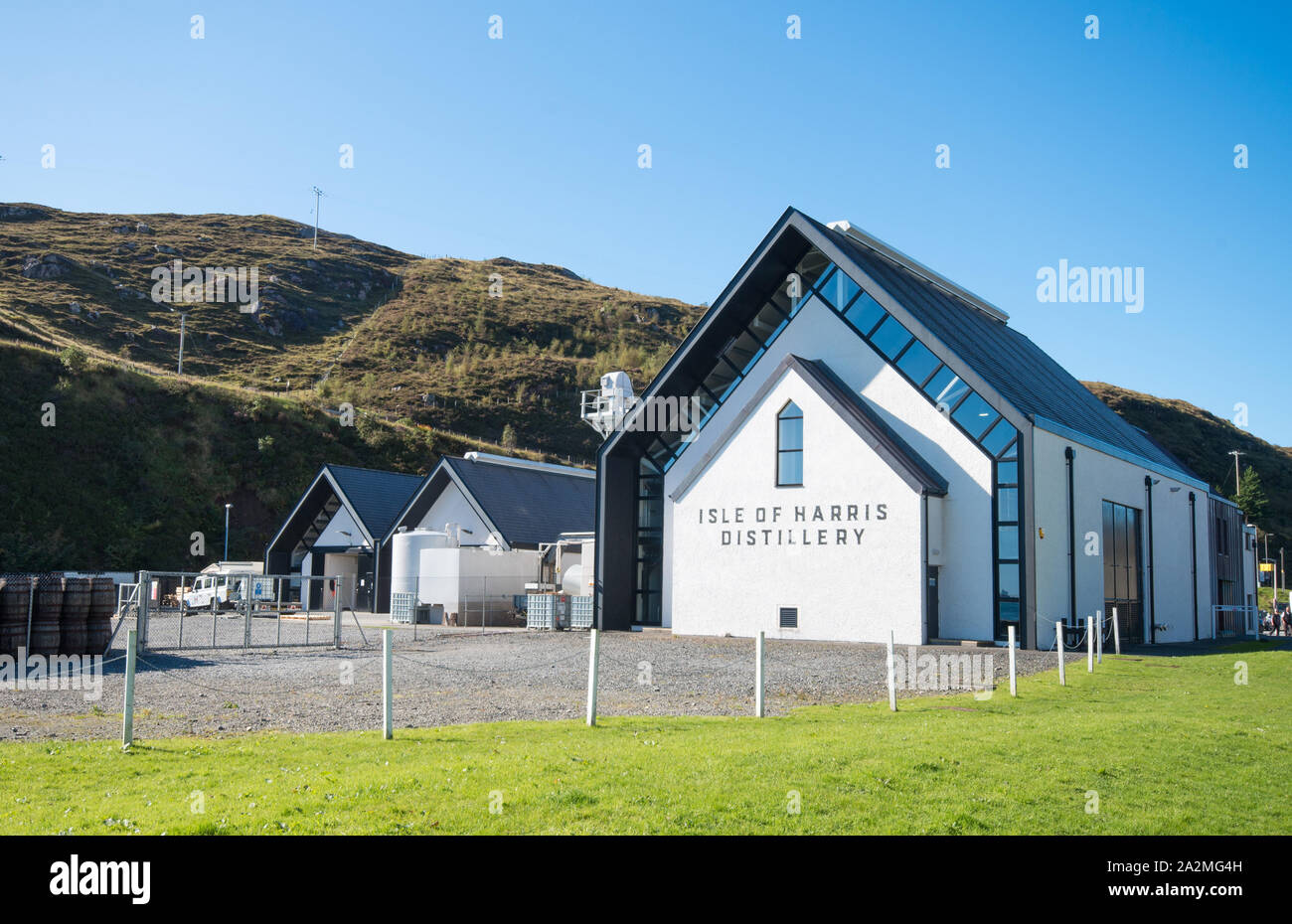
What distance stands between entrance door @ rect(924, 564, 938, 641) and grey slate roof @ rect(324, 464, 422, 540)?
87.6ft

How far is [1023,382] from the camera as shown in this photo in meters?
29.0

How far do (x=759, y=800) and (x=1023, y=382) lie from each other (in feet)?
80.2

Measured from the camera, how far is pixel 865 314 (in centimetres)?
2844

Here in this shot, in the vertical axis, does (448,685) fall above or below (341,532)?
below

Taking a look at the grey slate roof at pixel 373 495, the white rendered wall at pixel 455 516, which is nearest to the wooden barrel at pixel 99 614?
the white rendered wall at pixel 455 516

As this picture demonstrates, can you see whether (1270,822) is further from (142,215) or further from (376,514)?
(142,215)

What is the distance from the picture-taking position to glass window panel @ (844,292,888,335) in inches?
1109

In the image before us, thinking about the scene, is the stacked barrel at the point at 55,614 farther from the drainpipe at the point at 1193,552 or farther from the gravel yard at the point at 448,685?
the drainpipe at the point at 1193,552

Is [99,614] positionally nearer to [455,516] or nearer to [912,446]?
[912,446]

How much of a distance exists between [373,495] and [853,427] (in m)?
28.0

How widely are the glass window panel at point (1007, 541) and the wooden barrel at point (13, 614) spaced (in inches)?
849

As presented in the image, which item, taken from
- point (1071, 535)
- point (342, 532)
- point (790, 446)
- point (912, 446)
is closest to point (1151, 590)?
point (1071, 535)

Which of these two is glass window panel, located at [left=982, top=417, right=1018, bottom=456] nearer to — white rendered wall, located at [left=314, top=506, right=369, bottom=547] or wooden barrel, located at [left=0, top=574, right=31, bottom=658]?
Answer: wooden barrel, located at [left=0, top=574, right=31, bottom=658]

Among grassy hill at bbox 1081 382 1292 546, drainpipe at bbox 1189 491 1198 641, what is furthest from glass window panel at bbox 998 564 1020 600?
grassy hill at bbox 1081 382 1292 546
